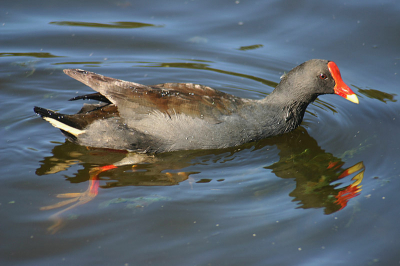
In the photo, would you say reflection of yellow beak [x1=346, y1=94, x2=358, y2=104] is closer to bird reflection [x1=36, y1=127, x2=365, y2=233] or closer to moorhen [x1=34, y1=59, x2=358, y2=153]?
bird reflection [x1=36, y1=127, x2=365, y2=233]

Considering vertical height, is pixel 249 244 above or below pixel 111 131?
below

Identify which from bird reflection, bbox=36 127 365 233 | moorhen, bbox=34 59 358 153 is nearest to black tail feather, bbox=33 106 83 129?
moorhen, bbox=34 59 358 153

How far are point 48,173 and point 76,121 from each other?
68cm

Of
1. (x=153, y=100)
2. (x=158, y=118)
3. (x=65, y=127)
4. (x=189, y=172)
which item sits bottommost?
(x=189, y=172)

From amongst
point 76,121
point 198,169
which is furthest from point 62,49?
point 198,169

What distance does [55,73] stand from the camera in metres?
7.21

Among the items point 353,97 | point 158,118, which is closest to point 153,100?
point 158,118

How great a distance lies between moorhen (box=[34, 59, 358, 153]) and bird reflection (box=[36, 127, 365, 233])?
143 mm

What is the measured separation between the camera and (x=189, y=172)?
196 inches

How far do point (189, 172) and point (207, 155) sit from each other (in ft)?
1.39

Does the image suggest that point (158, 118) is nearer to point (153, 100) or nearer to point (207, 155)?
point (153, 100)

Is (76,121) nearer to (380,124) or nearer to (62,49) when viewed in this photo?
(62,49)

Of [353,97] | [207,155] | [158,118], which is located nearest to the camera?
[158,118]

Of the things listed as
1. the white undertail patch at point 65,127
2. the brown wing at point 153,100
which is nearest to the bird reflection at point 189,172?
the white undertail patch at point 65,127
